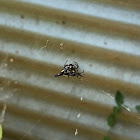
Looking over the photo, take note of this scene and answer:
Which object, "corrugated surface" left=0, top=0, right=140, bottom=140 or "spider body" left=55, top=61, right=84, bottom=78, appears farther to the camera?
"spider body" left=55, top=61, right=84, bottom=78

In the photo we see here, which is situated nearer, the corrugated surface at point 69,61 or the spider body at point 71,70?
the corrugated surface at point 69,61

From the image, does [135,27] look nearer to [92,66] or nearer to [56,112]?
[92,66]

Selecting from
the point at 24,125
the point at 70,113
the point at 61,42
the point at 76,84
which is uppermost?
the point at 61,42

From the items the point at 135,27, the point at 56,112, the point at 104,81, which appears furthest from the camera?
the point at 56,112

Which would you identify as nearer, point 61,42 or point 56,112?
point 61,42

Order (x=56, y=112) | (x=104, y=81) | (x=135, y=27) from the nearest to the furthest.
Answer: (x=135, y=27) < (x=104, y=81) < (x=56, y=112)

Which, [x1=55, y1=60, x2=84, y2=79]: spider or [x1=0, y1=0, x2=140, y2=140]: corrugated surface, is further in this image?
[x1=55, y1=60, x2=84, y2=79]: spider

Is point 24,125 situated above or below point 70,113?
below

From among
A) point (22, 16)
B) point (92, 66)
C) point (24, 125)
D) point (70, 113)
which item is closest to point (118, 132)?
point (70, 113)
